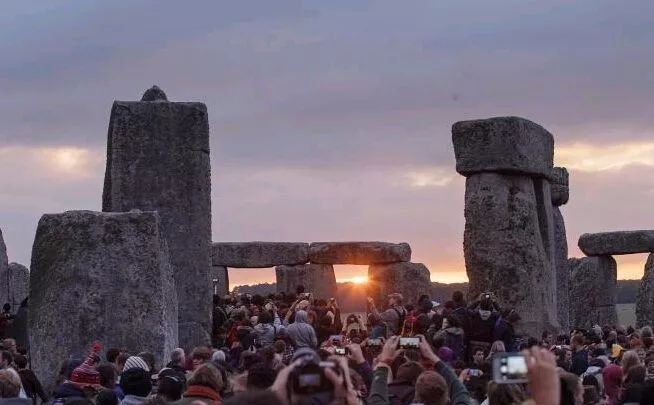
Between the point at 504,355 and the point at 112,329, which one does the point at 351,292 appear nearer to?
the point at 112,329

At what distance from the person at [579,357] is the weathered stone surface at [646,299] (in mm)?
13627

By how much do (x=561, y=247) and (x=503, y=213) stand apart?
5036 mm

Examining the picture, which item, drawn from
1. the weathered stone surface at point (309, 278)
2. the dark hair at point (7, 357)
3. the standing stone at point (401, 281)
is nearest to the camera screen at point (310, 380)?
the dark hair at point (7, 357)

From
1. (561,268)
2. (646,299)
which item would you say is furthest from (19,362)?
(646,299)

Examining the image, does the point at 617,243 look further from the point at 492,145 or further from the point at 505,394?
the point at 505,394

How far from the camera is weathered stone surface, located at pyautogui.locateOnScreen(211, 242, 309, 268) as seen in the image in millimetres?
31719

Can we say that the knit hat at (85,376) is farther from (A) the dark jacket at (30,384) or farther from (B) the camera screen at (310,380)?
(B) the camera screen at (310,380)

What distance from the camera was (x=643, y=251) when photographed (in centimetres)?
2692

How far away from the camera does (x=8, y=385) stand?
7.81 metres

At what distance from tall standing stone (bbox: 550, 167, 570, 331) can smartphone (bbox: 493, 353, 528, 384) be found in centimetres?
1532

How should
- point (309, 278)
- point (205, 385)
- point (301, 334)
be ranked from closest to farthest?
point (205, 385)
point (301, 334)
point (309, 278)

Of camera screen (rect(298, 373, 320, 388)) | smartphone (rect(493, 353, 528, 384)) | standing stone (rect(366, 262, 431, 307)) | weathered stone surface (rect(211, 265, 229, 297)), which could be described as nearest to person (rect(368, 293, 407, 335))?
smartphone (rect(493, 353, 528, 384))

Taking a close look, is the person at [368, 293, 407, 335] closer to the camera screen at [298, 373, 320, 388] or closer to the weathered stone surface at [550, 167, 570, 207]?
the weathered stone surface at [550, 167, 570, 207]

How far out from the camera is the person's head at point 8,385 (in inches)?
307
